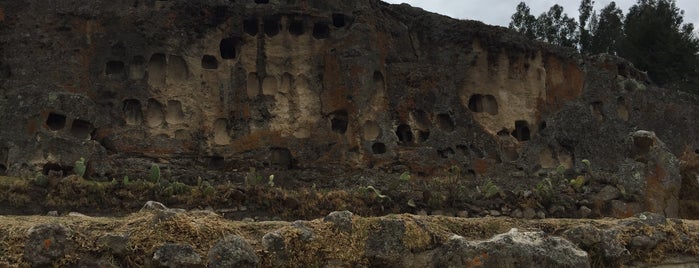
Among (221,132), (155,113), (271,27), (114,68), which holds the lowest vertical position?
(221,132)

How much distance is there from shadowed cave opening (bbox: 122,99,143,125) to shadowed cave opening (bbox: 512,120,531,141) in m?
14.0

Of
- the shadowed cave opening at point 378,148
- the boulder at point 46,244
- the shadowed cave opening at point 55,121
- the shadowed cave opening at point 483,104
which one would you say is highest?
the shadowed cave opening at point 483,104

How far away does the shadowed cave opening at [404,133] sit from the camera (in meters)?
27.5

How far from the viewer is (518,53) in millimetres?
30875

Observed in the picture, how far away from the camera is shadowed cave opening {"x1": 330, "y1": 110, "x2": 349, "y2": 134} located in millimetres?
26594

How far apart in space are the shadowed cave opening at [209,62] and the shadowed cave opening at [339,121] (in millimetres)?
4478

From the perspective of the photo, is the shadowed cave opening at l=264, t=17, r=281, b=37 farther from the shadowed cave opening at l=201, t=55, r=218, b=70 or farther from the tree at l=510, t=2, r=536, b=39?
the tree at l=510, t=2, r=536, b=39

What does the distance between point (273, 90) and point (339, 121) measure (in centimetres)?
263

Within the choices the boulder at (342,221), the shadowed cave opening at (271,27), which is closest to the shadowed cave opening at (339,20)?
the shadowed cave opening at (271,27)

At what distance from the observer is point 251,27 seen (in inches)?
1085

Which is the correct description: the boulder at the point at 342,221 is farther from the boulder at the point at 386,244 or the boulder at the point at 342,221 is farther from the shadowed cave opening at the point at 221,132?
the shadowed cave opening at the point at 221,132

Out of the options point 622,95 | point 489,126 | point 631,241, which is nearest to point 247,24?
point 489,126

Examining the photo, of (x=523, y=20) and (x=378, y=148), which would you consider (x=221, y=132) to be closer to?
(x=378, y=148)

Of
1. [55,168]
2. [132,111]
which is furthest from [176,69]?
[55,168]
